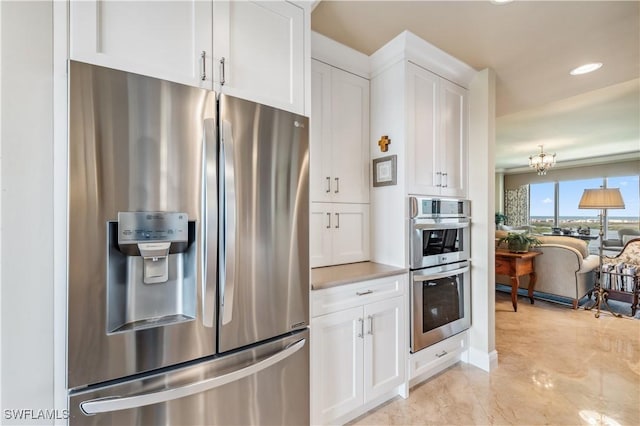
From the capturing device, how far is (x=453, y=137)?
2.36 metres

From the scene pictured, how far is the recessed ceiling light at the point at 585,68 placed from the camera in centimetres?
234

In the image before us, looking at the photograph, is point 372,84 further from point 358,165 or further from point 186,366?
point 186,366

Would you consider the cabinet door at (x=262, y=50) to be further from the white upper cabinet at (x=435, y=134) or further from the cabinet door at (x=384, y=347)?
the cabinet door at (x=384, y=347)

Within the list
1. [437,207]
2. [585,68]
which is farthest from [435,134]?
[585,68]

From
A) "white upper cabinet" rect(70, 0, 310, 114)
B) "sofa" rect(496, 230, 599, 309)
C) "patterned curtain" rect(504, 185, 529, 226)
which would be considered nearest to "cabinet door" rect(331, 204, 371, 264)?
"white upper cabinet" rect(70, 0, 310, 114)

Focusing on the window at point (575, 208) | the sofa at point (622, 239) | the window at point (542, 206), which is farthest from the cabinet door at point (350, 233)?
the window at point (542, 206)

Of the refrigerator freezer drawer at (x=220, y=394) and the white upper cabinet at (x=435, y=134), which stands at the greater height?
the white upper cabinet at (x=435, y=134)

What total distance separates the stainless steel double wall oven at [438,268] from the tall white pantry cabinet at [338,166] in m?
0.40

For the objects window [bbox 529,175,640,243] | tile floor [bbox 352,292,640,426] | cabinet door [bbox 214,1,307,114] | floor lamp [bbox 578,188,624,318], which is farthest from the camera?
window [bbox 529,175,640,243]

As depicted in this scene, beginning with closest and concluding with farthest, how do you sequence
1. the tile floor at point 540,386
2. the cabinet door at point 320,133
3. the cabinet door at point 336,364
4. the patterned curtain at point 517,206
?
1. the cabinet door at point 336,364
2. the tile floor at point 540,386
3. the cabinet door at point 320,133
4. the patterned curtain at point 517,206

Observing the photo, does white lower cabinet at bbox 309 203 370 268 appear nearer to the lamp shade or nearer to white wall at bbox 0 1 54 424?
white wall at bbox 0 1 54 424

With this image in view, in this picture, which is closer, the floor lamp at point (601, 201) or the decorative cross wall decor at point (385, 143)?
the decorative cross wall decor at point (385, 143)

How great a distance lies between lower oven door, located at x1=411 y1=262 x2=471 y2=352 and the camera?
6.63ft

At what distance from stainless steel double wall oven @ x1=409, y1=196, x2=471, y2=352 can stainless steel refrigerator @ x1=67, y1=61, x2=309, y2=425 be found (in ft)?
3.20
